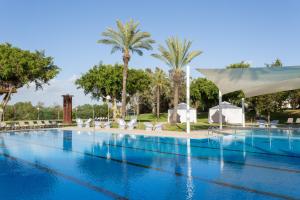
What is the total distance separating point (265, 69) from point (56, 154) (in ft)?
29.8

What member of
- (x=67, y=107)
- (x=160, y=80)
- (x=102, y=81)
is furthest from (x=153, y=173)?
(x=160, y=80)

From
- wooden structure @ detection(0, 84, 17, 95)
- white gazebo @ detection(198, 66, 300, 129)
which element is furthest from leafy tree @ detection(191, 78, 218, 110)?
white gazebo @ detection(198, 66, 300, 129)

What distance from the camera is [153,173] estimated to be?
9141 mm

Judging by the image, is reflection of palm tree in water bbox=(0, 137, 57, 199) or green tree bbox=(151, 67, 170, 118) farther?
green tree bbox=(151, 67, 170, 118)

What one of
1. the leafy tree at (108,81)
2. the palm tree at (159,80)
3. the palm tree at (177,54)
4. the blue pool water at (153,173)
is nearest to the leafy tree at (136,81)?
the leafy tree at (108,81)

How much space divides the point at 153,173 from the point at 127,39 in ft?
79.4

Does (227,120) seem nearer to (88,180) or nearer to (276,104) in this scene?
(276,104)

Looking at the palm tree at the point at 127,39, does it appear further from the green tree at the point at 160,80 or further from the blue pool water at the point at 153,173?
the green tree at the point at 160,80

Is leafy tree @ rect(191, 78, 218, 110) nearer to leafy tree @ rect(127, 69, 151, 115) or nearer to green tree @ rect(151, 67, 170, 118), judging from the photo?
green tree @ rect(151, 67, 170, 118)

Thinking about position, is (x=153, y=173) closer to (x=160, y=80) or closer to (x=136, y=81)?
(x=136, y=81)

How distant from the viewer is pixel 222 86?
1230cm

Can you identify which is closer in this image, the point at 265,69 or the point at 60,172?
the point at 60,172

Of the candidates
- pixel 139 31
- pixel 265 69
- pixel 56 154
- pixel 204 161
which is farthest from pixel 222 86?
pixel 139 31

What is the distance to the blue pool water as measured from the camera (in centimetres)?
689
